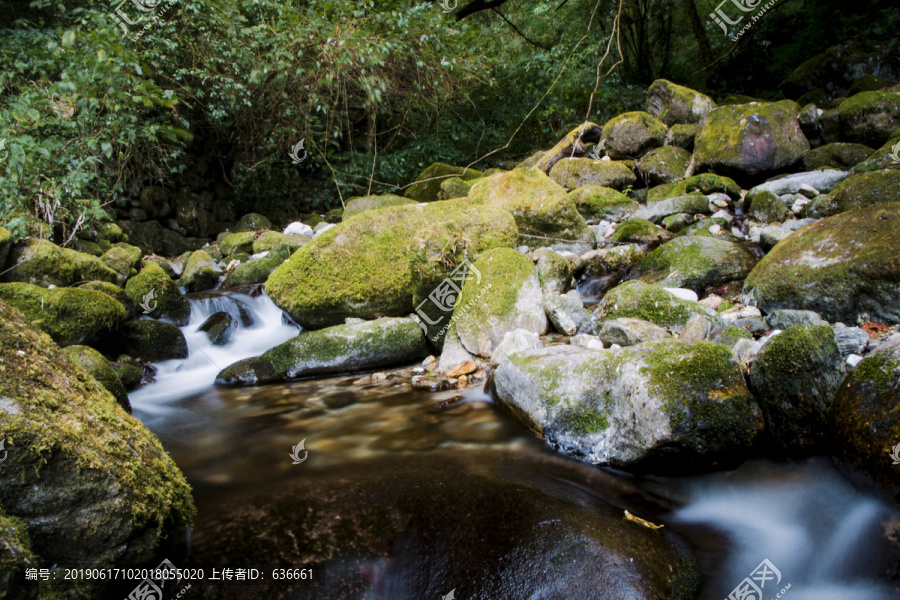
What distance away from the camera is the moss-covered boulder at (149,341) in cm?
595

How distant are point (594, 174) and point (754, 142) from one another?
3.01 m

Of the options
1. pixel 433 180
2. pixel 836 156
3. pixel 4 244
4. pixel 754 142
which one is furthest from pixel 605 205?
pixel 4 244

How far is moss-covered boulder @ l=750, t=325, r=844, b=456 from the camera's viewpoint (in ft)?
9.37

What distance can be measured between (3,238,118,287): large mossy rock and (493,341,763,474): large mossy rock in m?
6.82

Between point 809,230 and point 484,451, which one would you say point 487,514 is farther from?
point 809,230

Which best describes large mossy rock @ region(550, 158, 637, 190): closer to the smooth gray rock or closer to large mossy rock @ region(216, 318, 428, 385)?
large mossy rock @ region(216, 318, 428, 385)

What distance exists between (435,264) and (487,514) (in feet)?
11.1

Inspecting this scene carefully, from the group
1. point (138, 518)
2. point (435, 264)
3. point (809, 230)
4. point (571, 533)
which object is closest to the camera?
point (138, 518)

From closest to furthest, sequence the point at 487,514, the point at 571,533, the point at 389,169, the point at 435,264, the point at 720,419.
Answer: the point at 571,533 → the point at 487,514 → the point at 720,419 → the point at 435,264 → the point at 389,169

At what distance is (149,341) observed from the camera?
607 centimetres

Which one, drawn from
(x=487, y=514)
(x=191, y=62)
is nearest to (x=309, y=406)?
(x=487, y=514)

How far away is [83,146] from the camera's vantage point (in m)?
7.45

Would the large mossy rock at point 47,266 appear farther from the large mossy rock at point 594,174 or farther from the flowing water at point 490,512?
the large mossy rock at point 594,174

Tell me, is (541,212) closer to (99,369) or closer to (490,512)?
(490,512)
